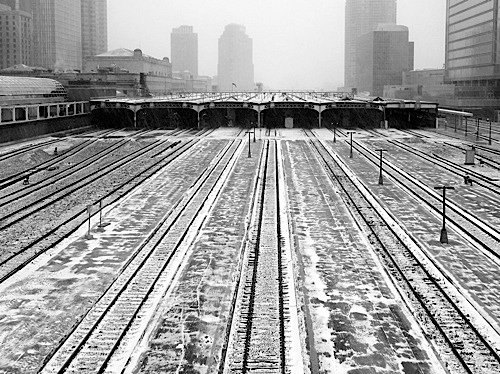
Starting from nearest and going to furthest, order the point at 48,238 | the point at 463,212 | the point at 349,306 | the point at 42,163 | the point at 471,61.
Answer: the point at 349,306, the point at 48,238, the point at 463,212, the point at 42,163, the point at 471,61

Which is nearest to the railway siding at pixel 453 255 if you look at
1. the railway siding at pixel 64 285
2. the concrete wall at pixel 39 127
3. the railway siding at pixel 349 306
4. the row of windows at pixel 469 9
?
the railway siding at pixel 349 306

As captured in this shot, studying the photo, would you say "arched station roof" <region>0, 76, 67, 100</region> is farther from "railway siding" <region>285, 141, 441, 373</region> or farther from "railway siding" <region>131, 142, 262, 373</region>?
"railway siding" <region>285, 141, 441, 373</region>

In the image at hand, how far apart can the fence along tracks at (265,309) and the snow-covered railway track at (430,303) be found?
3.17 m

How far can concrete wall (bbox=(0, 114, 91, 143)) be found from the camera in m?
58.5

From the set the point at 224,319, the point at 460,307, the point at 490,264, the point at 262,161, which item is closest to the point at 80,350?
the point at 224,319

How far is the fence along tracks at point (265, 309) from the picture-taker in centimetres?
1402

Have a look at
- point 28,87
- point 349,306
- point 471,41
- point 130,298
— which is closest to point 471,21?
point 471,41

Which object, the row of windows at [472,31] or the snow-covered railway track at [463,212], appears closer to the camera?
the snow-covered railway track at [463,212]

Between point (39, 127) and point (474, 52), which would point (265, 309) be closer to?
point (39, 127)

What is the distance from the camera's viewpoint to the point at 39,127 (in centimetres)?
6588

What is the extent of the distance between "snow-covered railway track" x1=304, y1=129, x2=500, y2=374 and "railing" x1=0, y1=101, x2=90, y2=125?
42.3 meters

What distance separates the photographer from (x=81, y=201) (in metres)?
32.2

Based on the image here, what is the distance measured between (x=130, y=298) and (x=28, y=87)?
212 feet

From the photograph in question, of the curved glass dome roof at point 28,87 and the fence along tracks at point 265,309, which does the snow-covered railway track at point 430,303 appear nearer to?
the fence along tracks at point 265,309
